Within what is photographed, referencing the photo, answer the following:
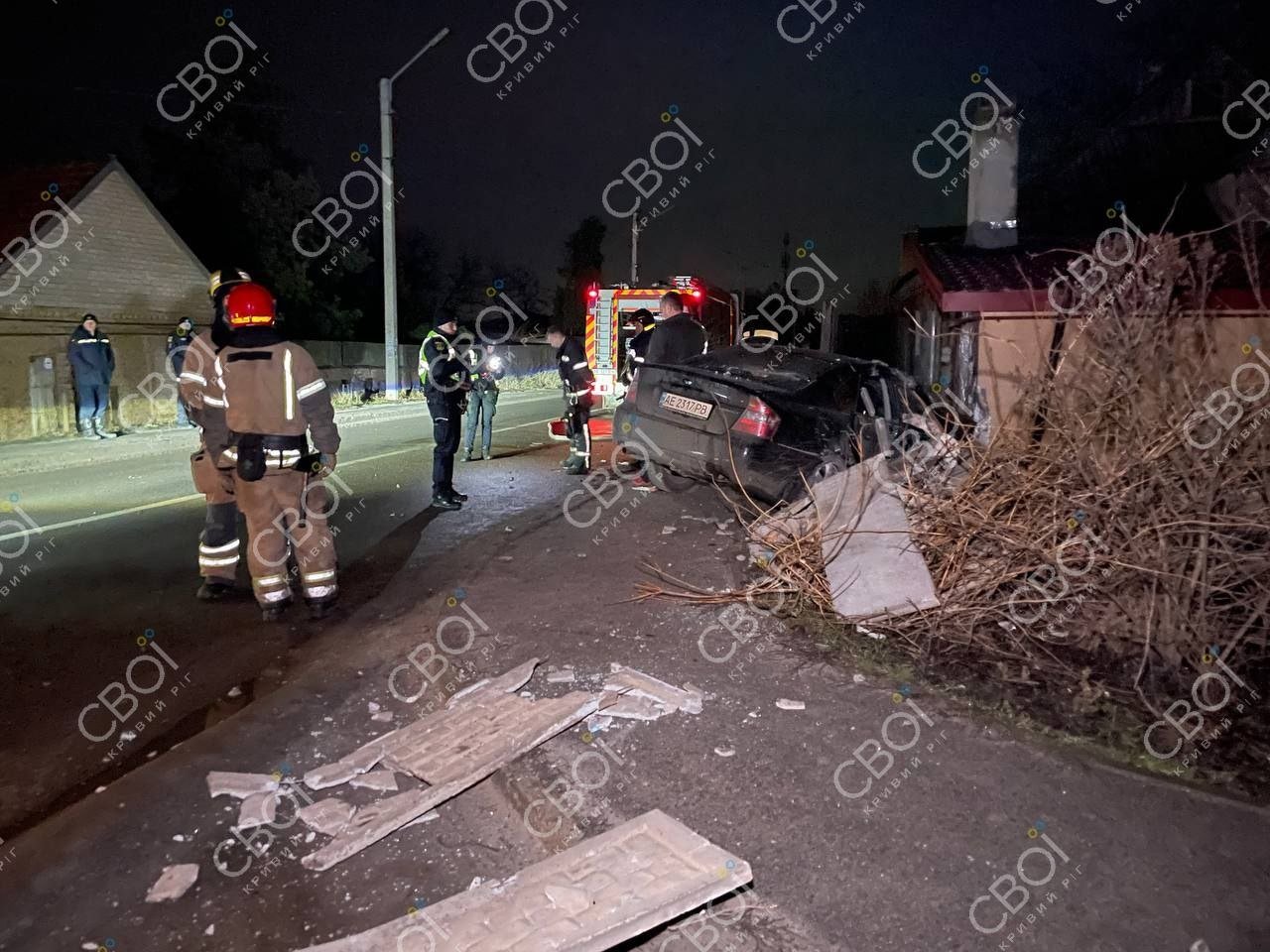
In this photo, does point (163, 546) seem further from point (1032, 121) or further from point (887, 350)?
point (1032, 121)

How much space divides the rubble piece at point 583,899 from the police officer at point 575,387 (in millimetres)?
6667

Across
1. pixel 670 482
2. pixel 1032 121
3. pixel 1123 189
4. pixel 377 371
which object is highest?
pixel 1032 121

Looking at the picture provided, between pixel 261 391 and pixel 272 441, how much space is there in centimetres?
29

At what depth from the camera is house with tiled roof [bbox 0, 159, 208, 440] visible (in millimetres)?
14172

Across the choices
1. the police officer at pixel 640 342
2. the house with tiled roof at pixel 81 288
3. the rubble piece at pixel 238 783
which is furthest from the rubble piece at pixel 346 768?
the house with tiled roof at pixel 81 288

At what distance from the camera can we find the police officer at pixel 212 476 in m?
A: 5.19

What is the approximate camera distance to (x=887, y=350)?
23.3 meters

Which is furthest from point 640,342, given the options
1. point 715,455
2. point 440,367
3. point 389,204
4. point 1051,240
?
point 389,204

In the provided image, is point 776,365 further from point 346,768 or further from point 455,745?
point 346,768

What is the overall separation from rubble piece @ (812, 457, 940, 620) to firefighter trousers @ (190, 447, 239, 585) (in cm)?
356

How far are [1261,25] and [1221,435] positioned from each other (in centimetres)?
1739

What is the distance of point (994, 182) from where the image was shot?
1073 cm

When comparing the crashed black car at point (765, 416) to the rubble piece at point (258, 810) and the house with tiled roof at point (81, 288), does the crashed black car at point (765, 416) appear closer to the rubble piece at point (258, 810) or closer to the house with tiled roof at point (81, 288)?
the rubble piece at point (258, 810)

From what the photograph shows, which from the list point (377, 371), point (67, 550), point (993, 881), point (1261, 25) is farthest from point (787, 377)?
point (377, 371)
